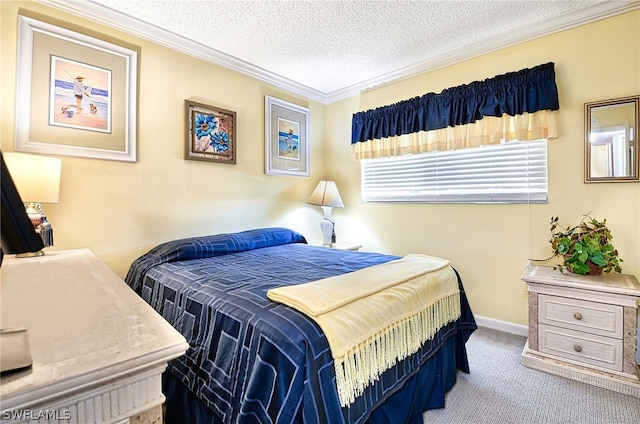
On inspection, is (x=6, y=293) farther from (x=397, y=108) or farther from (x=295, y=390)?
(x=397, y=108)

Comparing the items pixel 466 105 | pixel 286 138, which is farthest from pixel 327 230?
pixel 466 105

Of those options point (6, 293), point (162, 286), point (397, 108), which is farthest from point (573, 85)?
point (6, 293)

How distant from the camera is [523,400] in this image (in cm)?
169

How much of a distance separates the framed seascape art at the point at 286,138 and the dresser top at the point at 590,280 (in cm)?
249

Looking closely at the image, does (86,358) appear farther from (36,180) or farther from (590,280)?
(590,280)

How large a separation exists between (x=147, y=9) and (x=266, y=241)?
200cm

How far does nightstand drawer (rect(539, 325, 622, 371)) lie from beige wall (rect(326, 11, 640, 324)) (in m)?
0.50

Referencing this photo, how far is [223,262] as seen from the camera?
2076mm

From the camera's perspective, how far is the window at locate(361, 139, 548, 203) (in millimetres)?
2455

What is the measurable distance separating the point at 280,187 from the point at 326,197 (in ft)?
1.78

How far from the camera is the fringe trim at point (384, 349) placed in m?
1.09

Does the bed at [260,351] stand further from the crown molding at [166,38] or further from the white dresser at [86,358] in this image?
the crown molding at [166,38]

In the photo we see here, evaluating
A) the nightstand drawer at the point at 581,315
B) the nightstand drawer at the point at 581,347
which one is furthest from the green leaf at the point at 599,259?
the nightstand drawer at the point at 581,347

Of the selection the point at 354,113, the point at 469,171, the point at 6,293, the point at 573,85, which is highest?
the point at 354,113
